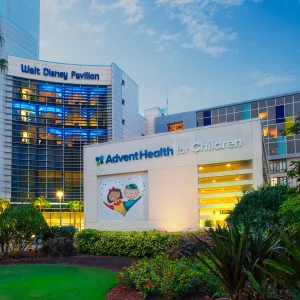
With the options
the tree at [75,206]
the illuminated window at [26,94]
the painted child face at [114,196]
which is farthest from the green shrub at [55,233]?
the illuminated window at [26,94]

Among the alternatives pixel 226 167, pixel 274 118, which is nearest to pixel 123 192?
pixel 226 167

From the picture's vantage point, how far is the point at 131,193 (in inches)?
961

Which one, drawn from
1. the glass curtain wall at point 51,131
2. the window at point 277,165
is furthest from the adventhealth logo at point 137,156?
the window at point 277,165

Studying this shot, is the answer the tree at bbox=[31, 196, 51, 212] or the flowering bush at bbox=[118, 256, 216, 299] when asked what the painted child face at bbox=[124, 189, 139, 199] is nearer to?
the flowering bush at bbox=[118, 256, 216, 299]

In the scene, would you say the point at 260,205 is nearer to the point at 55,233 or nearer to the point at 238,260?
the point at 238,260

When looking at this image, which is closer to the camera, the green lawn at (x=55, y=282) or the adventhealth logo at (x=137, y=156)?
the green lawn at (x=55, y=282)

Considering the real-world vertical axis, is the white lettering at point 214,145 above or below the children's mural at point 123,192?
above

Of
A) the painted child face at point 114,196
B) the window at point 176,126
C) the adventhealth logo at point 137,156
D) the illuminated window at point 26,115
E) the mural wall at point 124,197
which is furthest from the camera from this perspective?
the window at point 176,126

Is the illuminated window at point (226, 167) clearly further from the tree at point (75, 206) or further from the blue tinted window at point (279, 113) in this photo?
the blue tinted window at point (279, 113)

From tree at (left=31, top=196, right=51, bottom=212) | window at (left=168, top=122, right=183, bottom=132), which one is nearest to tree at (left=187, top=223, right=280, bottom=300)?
tree at (left=31, top=196, right=51, bottom=212)

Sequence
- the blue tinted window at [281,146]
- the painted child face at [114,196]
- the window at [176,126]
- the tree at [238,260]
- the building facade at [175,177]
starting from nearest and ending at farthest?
the tree at [238,260] < the building facade at [175,177] < the painted child face at [114,196] < the blue tinted window at [281,146] < the window at [176,126]

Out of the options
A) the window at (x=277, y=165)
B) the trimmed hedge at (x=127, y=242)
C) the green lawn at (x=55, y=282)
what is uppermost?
the window at (x=277, y=165)

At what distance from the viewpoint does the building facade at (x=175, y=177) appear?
2173 cm

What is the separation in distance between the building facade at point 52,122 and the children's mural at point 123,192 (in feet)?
103
